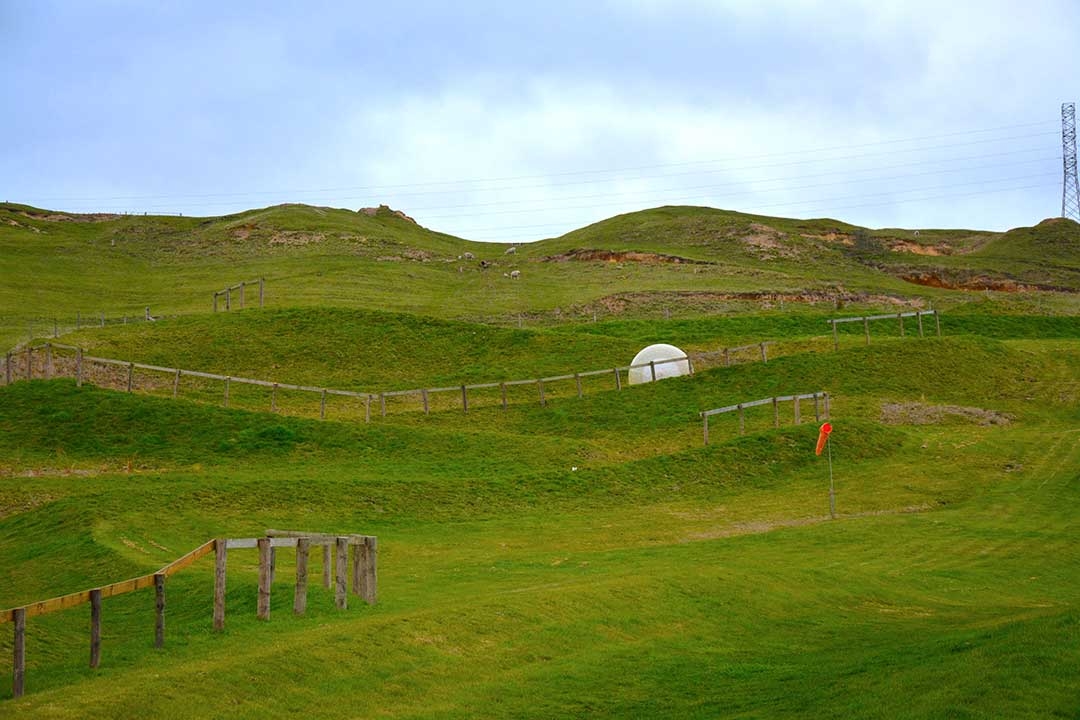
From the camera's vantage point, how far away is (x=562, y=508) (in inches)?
1358

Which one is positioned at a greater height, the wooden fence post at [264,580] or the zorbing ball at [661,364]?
the zorbing ball at [661,364]

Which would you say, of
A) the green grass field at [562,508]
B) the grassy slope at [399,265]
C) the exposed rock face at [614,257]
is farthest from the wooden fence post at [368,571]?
the exposed rock face at [614,257]

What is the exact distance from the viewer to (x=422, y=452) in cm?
4056

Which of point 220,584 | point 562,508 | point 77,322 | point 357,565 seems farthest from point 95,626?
point 77,322

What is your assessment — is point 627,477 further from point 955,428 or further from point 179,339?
point 179,339

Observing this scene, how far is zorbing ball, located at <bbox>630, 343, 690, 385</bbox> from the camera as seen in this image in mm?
51594

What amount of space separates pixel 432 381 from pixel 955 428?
→ 22339 mm

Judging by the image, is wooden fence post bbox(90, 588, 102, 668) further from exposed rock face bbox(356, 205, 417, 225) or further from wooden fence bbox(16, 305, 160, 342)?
exposed rock face bbox(356, 205, 417, 225)

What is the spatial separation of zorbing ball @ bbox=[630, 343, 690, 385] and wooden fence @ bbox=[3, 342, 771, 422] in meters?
0.12

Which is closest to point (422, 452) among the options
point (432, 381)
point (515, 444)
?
point (515, 444)

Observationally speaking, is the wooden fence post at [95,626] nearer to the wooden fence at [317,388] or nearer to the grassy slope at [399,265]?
the wooden fence at [317,388]

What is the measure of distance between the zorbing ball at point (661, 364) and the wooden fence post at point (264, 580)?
34.4 m

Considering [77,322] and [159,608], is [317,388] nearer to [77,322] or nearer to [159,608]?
[77,322]

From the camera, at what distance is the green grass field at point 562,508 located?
1501 cm
